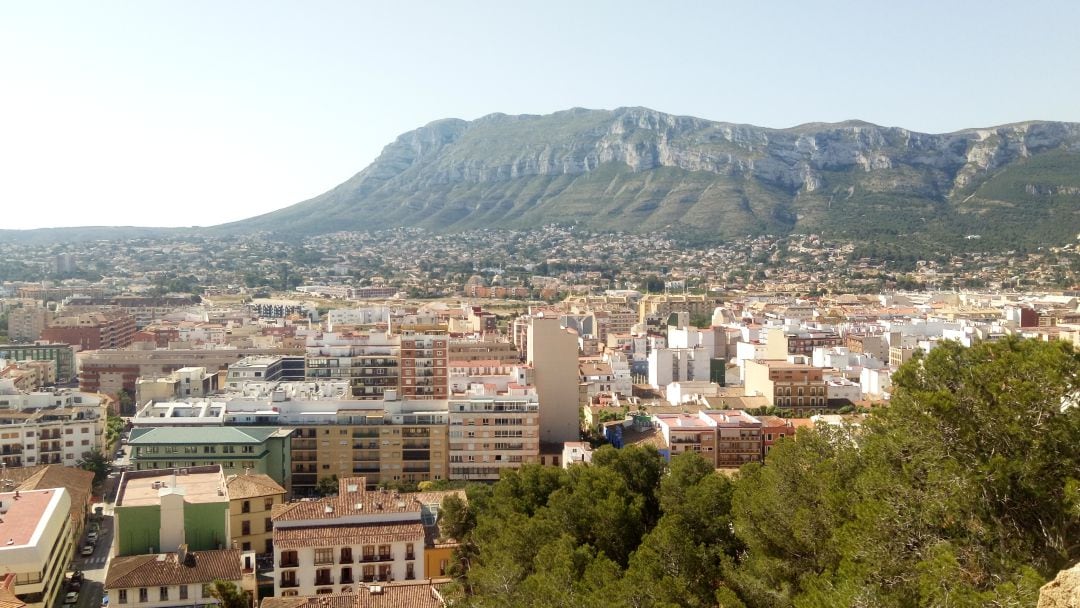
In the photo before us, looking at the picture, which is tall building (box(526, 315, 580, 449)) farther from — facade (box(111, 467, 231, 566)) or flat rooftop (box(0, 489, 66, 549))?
flat rooftop (box(0, 489, 66, 549))

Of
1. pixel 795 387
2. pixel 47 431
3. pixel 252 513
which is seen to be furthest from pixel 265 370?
pixel 795 387

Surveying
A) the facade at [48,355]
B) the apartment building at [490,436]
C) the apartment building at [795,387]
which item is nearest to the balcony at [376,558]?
the apartment building at [490,436]

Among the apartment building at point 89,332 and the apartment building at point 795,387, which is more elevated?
the apartment building at point 89,332

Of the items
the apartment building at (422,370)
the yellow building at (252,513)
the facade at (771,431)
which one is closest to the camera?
the yellow building at (252,513)

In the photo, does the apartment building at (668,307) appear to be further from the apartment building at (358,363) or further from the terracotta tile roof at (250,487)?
the terracotta tile roof at (250,487)

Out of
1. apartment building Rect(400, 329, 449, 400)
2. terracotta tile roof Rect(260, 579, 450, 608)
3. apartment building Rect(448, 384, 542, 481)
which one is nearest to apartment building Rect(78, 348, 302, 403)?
apartment building Rect(400, 329, 449, 400)

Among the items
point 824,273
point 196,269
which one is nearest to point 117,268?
point 196,269
